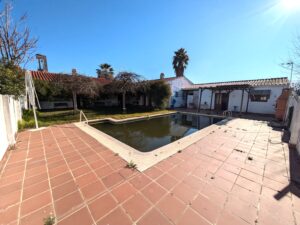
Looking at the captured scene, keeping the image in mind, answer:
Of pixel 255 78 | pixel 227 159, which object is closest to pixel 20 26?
pixel 227 159

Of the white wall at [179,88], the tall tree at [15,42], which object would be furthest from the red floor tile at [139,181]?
the white wall at [179,88]

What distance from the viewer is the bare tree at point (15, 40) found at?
21.9ft

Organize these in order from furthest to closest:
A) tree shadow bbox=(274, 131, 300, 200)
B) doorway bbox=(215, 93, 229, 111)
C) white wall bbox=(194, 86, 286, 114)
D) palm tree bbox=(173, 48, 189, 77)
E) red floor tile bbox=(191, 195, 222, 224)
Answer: palm tree bbox=(173, 48, 189, 77) < doorway bbox=(215, 93, 229, 111) < white wall bbox=(194, 86, 286, 114) < tree shadow bbox=(274, 131, 300, 200) < red floor tile bbox=(191, 195, 222, 224)

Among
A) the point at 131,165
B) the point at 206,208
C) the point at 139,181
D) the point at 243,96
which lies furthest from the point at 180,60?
the point at 206,208

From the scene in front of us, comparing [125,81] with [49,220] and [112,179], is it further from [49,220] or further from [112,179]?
[49,220]

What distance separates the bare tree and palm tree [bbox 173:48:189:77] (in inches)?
673

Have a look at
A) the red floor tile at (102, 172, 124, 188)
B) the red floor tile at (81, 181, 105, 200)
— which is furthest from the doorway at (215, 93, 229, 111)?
the red floor tile at (81, 181, 105, 200)

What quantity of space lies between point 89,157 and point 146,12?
8.24 meters

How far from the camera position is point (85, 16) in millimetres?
7348

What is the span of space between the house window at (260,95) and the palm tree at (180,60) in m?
10.6

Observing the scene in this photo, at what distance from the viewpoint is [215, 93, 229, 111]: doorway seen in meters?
13.6

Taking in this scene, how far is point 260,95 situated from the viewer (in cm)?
1140

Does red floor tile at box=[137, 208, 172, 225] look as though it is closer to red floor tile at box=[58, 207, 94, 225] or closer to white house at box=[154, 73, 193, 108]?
red floor tile at box=[58, 207, 94, 225]

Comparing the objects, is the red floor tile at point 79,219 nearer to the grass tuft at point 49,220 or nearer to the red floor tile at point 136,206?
the grass tuft at point 49,220
